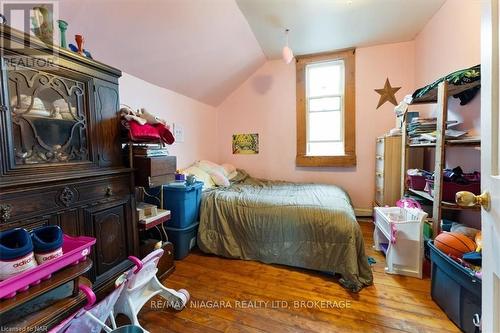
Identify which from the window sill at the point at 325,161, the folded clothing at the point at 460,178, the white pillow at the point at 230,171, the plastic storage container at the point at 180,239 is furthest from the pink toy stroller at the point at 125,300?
the window sill at the point at 325,161

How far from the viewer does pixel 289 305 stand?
5.07 ft

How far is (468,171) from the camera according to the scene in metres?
1.97

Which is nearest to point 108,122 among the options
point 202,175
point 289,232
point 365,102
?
point 202,175

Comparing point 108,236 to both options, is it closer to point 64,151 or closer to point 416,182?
point 64,151

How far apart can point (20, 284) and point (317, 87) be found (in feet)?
12.1

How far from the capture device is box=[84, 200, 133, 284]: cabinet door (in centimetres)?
136

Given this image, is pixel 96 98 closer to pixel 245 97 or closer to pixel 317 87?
pixel 245 97

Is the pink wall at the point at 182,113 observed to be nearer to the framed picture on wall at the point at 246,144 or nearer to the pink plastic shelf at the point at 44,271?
the framed picture on wall at the point at 246,144

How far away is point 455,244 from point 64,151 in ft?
8.02

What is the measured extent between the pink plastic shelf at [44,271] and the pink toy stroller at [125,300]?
0.14 meters

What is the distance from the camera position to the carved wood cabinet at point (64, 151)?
1002 mm

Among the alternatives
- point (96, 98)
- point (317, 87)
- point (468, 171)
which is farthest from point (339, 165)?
Answer: point (96, 98)

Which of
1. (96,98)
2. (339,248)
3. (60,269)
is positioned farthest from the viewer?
(339,248)

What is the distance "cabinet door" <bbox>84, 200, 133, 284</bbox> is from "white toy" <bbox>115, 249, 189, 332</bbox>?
0.81ft
